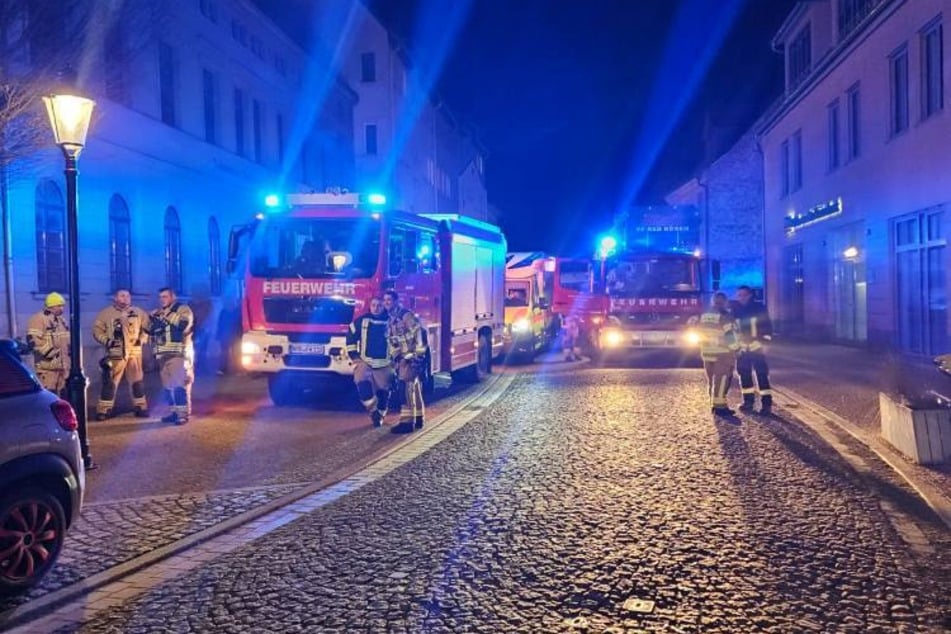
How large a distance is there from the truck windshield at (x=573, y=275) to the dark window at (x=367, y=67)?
20.6m

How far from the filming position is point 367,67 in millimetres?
44969

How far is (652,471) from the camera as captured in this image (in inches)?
332

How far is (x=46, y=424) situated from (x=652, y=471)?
517 centimetres

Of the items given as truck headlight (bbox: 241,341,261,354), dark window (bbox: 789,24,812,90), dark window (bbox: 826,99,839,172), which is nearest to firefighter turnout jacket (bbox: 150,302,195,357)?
truck headlight (bbox: 241,341,261,354)

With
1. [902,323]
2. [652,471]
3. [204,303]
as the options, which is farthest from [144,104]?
[902,323]

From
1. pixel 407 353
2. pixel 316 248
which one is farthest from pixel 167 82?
pixel 407 353

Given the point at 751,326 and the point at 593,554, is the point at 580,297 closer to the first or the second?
the point at 751,326

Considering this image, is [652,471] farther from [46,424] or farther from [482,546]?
[46,424]

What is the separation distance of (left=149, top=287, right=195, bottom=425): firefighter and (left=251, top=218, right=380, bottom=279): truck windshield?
1.57m

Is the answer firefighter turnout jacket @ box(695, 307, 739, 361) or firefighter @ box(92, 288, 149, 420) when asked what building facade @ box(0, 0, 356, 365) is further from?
firefighter turnout jacket @ box(695, 307, 739, 361)

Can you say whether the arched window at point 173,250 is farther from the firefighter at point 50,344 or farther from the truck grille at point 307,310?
the firefighter at point 50,344

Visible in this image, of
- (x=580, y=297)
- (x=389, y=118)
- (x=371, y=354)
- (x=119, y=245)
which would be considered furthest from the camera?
(x=389, y=118)

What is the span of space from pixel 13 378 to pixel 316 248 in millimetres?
7517

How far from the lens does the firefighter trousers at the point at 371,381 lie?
1156 centimetres
